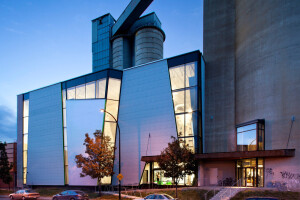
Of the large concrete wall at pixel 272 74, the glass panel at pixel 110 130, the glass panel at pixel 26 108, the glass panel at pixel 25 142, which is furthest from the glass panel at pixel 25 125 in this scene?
the large concrete wall at pixel 272 74

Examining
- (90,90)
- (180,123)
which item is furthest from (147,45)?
(180,123)

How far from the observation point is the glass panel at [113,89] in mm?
41938

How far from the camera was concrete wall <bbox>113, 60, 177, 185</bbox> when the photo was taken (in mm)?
37250

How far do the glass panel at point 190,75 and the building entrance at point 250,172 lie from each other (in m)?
11.1

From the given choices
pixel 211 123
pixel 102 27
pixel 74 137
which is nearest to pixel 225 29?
pixel 211 123

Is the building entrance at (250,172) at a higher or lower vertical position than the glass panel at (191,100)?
lower

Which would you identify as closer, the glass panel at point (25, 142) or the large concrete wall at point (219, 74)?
the large concrete wall at point (219, 74)

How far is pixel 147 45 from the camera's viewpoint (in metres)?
65.9

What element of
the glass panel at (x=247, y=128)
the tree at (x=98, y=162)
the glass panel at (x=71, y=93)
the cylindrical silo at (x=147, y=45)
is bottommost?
the tree at (x=98, y=162)

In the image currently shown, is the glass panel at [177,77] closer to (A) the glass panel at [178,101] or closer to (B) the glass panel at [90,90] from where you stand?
(A) the glass panel at [178,101]

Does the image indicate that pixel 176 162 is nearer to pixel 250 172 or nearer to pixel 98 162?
pixel 250 172

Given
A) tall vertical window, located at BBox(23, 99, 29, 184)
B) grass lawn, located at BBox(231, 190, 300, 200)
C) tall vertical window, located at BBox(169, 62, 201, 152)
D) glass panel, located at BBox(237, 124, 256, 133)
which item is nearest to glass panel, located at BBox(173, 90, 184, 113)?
tall vertical window, located at BBox(169, 62, 201, 152)

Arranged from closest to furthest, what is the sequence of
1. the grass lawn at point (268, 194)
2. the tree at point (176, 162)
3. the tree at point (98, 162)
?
the grass lawn at point (268, 194), the tree at point (176, 162), the tree at point (98, 162)

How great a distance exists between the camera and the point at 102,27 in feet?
250
